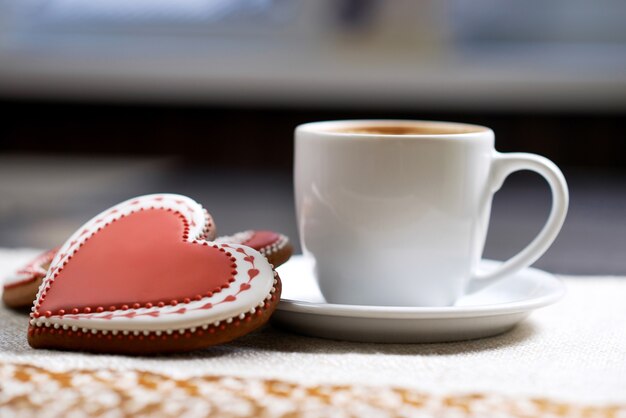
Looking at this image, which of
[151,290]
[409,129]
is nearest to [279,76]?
Result: [409,129]

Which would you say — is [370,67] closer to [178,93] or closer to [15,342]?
[178,93]

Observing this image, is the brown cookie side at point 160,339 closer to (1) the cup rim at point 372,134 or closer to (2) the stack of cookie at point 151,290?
(2) the stack of cookie at point 151,290

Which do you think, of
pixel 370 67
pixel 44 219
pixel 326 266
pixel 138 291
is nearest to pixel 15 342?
pixel 138 291

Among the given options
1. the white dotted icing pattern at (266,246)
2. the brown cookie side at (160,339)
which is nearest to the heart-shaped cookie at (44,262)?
the white dotted icing pattern at (266,246)

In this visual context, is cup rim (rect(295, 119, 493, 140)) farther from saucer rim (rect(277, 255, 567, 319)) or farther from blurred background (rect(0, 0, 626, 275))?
blurred background (rect(0, 0, 626, 275))

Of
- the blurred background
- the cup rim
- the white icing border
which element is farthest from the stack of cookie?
the blurred background

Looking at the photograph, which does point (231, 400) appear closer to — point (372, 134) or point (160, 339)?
point (160, 339)

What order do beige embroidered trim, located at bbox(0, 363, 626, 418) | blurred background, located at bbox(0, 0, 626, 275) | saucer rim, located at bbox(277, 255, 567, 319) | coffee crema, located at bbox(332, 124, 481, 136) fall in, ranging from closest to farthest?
beige embroidered trim, located at bbox(0, 363, 626, 418) → saucer rim, located at bbox(277, 255, 567, 319) → coffee crema, located at bbox(332, 124, 481, 136) → blurred background, located at bbox(0, 0, 626, 275)
